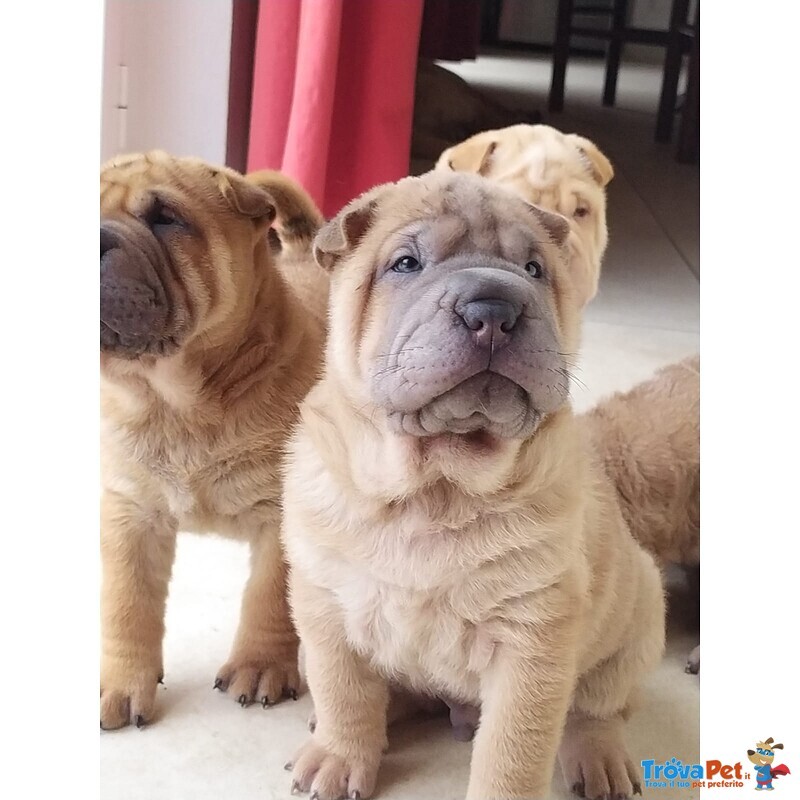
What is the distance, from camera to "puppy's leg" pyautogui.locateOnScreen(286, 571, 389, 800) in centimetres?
124

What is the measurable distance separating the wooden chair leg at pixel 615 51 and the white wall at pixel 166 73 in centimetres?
71

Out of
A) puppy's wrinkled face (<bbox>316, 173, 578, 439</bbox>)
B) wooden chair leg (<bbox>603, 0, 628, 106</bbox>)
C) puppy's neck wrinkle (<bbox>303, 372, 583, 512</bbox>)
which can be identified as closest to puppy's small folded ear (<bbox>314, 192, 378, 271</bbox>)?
puppy's wrinkled face (<bbox>316, 173, 578, 439</bbox>)

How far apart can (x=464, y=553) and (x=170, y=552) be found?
0.55 m

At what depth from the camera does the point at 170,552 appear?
1.49 metres

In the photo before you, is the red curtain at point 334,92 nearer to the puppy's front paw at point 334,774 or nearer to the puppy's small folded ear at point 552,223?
the puppy's small folded ear at point 552,223

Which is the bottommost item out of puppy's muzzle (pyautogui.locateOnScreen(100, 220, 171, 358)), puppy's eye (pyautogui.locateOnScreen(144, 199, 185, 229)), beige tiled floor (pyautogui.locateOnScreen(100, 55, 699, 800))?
beige tiled floor (pyautogui.locateOnScreen(100, 55, 699, 800))

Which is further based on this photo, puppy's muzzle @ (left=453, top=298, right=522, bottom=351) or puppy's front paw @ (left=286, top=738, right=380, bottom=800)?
puppy's front paw @ (left=286, top=738, right=380, bottom=800)

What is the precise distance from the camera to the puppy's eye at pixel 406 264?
109 cm

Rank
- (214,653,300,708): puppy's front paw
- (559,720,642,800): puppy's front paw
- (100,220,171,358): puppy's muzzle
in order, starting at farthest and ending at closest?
1. (214,653,300,708): puppy's front paw
2. (559,720,642,800): puppy's front paw
3. (100,220,171,358): puppy's muzzle

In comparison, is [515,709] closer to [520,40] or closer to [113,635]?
[113,635]

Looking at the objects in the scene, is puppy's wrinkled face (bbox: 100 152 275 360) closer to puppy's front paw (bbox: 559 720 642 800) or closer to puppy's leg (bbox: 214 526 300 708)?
puppy's leg (bbox: 214 526 300 708)

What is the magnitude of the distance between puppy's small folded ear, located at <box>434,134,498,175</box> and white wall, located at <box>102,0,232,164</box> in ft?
1.43

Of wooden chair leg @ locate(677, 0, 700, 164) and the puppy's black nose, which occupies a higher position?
wooden chair leg @ locate(677, 0, 700, 164)

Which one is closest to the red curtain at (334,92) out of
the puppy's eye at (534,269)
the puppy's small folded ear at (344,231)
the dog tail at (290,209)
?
the dog tail at (290,209)
